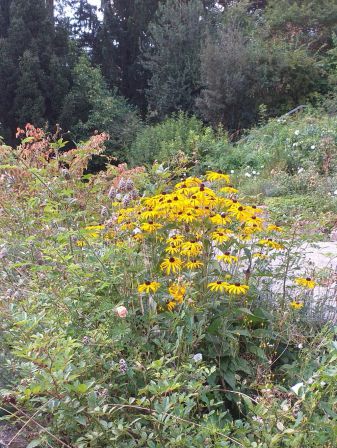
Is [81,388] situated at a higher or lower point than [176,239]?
lower

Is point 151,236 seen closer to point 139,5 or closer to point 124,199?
point 124,199

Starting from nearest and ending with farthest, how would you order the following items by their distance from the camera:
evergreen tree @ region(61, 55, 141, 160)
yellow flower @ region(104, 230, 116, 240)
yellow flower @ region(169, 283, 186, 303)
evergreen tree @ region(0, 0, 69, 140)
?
yellow flower @ region(169, 283, 186, 303) < yellow flower @ region(104, 230, 116, 240) < evergreen tree @ region(0, 0, 69, 140) < evergreen tree @ region(61, 55, 141, 160)

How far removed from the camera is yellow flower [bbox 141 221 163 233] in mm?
2143

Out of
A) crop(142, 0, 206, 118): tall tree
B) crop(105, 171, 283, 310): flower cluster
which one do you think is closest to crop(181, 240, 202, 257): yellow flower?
crop(105, 171, 283, 310): flower cluster

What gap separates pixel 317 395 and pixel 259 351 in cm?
62

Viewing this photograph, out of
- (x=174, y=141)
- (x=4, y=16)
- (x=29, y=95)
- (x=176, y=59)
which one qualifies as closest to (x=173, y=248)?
(x=174, y=141)

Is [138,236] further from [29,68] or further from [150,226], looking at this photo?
[29,68]

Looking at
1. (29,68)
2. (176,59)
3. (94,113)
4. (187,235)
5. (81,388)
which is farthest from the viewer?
(176,59)

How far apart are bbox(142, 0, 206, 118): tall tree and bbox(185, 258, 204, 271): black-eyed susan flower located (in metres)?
10.8

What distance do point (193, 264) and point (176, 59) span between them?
37.9ft

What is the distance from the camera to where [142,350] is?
1.96m

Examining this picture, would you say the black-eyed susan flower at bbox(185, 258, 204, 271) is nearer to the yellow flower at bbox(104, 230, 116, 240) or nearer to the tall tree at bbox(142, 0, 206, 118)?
the yellow flower at bbox(104, 230, 116, 240)

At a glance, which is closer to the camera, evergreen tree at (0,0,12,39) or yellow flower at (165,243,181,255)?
yellow flower at (165,243,181,255)

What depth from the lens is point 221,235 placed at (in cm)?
217
